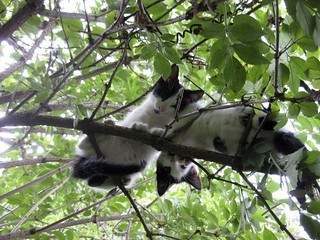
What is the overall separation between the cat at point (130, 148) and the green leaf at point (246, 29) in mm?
932

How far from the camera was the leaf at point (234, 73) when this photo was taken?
2.75 feet

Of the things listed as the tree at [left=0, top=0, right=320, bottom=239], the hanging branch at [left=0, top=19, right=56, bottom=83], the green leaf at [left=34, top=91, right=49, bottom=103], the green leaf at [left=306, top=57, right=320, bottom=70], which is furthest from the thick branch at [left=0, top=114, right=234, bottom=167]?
the green leaf at [left=306, top=57, right=320, bottom=70]

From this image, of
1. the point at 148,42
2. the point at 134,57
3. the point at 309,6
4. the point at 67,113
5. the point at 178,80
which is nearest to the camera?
the point at 309,6

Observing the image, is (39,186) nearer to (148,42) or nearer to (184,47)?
(184,47)

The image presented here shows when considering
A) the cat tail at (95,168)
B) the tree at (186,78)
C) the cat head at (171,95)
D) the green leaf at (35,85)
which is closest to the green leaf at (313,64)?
the tree at (186,78)

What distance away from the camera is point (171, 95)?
199cm

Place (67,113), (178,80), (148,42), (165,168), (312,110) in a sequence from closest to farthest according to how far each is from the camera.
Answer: (312,110) < (148,42) < (165,168) < (178,80) < (67,113)

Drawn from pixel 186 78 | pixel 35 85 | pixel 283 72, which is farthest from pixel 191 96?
pixel 283 72

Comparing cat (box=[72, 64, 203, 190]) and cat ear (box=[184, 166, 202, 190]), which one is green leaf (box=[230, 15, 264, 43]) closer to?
cat (box=[72, 64, 203, 190])

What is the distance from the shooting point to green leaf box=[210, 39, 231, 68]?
80 centimetres

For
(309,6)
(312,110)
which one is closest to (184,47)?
(312,110)

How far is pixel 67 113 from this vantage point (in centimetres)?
224

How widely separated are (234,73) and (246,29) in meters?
0.14

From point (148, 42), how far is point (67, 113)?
4.29 feet
